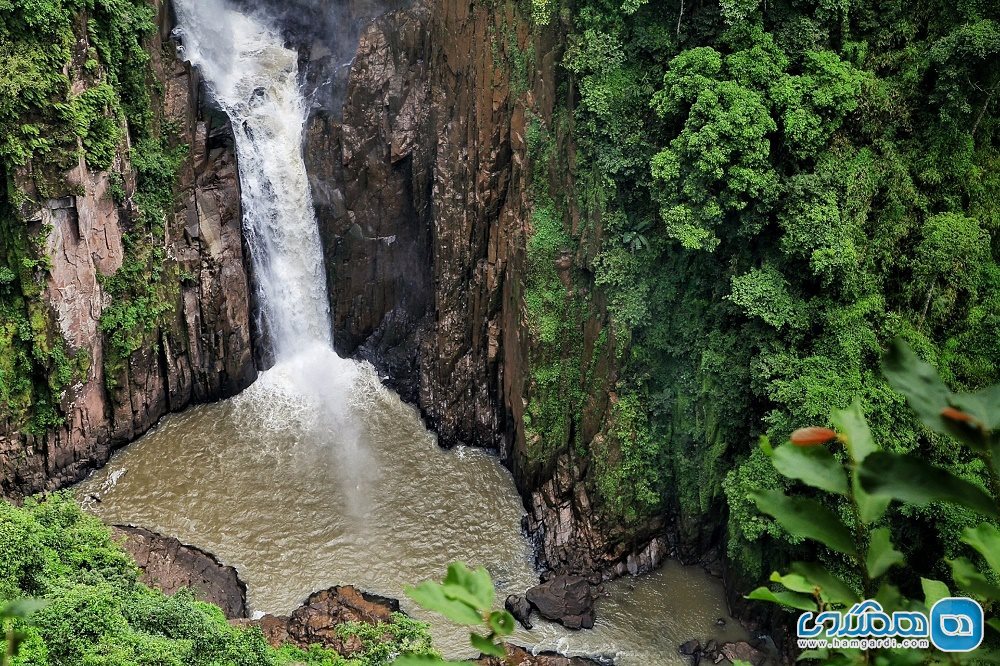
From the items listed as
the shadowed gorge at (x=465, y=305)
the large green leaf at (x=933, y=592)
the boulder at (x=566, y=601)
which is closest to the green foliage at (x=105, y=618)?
the shadowed gorge at (x=465, y=305)

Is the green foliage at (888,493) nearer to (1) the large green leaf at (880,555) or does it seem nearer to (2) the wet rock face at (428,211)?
(1) the large green leaf at (880,555)

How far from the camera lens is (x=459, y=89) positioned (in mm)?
15430

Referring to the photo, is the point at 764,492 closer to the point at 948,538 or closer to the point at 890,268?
the point at 948,538

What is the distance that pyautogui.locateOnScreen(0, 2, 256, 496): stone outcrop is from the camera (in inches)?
549

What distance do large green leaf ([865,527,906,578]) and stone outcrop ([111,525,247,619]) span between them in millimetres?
13133

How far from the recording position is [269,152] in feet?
55.3

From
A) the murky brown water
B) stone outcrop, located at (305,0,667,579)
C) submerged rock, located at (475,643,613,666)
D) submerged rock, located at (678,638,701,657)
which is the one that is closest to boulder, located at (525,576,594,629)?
the murky brown water

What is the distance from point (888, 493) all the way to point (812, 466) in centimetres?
22

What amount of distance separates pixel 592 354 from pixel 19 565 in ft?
29.7

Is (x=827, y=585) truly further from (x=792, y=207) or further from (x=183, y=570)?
(x=183, y=570)

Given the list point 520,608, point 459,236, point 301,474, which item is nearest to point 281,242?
point 459,236

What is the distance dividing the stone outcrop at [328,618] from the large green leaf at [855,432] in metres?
11.8

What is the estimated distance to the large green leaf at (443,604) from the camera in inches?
56.5

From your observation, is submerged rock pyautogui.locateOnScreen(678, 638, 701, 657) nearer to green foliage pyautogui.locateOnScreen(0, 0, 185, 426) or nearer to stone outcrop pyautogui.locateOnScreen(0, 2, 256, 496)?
stone outcrop pyautogui.locateOnScreen(0, 2, 256, 496)
